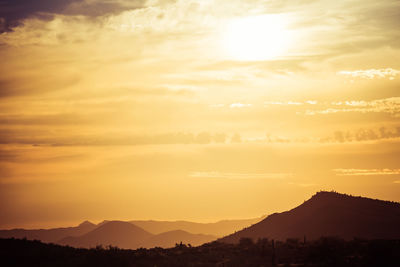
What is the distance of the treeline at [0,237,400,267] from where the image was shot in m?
57.0

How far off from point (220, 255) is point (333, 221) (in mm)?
45089

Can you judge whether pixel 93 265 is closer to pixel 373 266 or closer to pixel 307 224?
pixel 373 266

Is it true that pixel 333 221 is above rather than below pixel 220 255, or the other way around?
above

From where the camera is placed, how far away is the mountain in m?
96.2

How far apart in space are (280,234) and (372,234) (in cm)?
1754

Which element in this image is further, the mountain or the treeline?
the mountain

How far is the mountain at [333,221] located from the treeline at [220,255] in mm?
30288

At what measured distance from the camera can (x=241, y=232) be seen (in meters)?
110

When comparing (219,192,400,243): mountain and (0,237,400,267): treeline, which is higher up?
(219,192,400,243): mountain

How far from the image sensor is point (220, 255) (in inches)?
2494

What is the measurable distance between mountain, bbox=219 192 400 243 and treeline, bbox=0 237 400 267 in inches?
1192

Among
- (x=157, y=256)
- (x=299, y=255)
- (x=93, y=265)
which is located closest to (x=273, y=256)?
(x=299, y=255)

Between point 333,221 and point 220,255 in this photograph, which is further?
point 333,221

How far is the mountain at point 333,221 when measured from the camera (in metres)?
96.2
